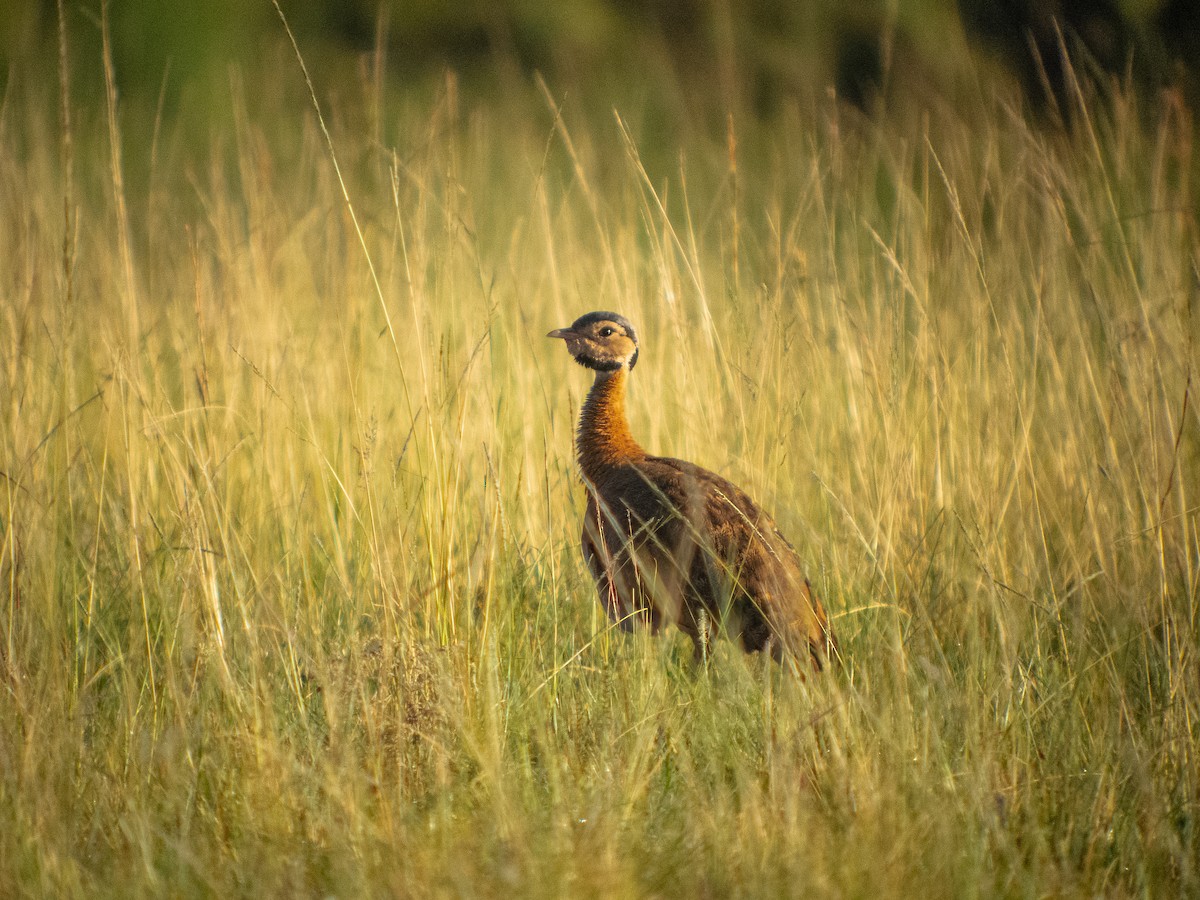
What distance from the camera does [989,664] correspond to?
2.59 metres

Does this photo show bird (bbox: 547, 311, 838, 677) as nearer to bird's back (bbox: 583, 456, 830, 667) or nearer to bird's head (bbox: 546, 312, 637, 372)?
bird's back (bbox: 583, 456, 830, 667)

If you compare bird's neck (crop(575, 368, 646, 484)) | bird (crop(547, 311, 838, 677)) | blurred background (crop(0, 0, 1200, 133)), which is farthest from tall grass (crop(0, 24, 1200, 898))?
blurred background (crop(0, 0, 1200, 133))

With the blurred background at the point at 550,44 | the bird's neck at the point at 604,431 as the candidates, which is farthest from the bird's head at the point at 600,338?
the blurred background at the point at 550,44

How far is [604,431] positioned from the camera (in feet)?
11.8

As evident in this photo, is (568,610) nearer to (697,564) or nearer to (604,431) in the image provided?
(697,564)

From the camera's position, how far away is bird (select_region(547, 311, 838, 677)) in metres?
2.87

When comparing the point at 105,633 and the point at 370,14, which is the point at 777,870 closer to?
the point at 105,633

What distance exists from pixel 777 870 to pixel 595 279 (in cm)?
287

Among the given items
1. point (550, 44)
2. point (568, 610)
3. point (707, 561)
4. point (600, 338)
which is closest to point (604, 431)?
point (600, 338)

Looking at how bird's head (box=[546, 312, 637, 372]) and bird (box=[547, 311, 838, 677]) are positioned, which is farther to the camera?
bird's head (box=[546, 312, 637, 372])

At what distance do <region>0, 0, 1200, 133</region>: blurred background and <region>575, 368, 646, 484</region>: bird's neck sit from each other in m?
4.66

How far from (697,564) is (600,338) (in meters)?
0.84

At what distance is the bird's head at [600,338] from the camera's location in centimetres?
354

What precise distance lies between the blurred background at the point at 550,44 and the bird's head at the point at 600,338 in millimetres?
4625
